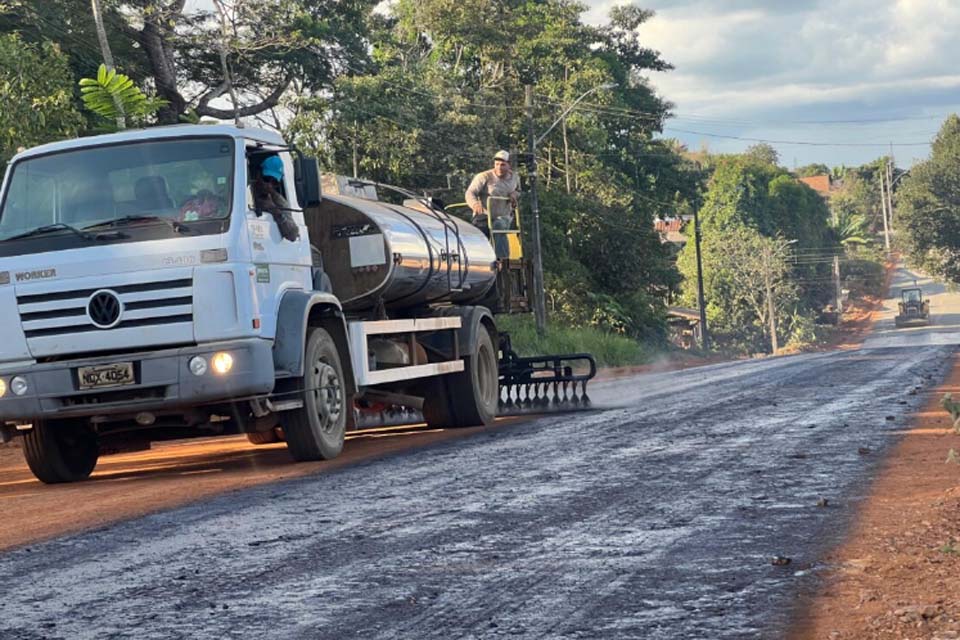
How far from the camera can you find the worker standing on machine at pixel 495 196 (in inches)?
675

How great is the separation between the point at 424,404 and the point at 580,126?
41.5 metres

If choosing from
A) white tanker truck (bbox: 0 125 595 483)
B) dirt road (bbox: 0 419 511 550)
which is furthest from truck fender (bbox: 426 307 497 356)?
white tanker truck (bbox: 0 125 595 483)

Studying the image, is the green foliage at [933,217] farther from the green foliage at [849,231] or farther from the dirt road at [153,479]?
the dirt road at [153,479]

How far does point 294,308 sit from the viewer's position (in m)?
11.3

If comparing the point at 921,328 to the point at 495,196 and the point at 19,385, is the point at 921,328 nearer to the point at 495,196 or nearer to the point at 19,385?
the point at 495,196

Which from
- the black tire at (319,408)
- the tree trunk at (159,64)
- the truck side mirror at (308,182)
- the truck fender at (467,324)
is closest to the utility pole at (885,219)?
the tree trunk at (159,64)

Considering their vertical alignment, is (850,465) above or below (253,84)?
below

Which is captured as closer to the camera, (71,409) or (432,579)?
(432,579)

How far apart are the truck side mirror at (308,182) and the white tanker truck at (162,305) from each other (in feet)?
0.05

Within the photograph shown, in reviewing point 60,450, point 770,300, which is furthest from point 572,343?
point 770,300

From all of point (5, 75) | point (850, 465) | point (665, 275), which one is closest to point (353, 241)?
point (850, 465)

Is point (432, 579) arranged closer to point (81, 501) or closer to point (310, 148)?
point (81, 501)

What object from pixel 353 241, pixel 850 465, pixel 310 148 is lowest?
pixel 850 465

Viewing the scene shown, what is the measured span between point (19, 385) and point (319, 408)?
2.44 metres
